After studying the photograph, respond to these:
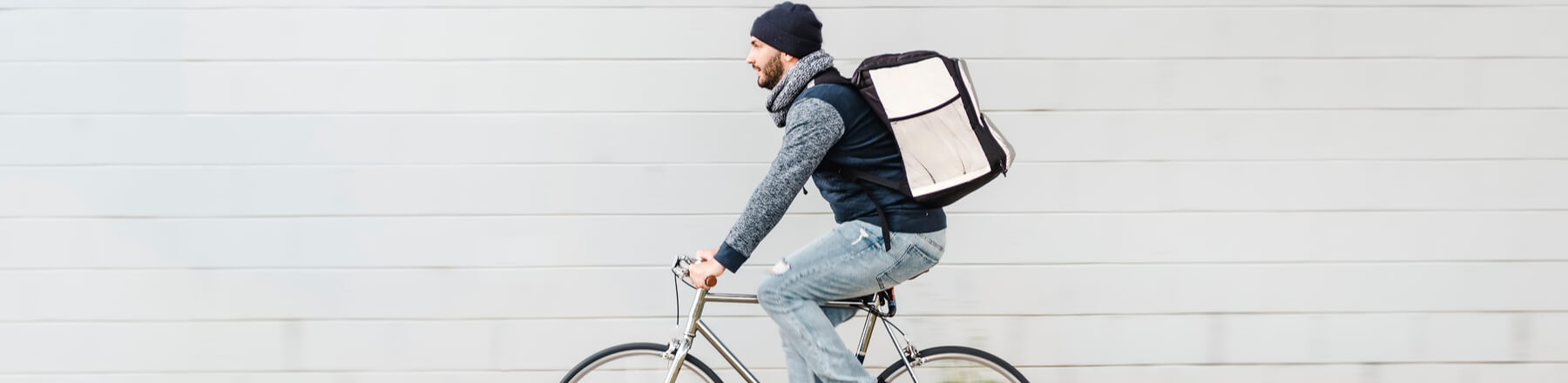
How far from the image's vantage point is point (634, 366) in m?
2.84

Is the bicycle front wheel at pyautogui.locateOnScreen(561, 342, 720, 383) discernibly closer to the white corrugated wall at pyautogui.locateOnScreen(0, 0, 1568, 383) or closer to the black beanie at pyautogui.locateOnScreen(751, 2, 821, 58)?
the white corrugated wall at pyautogui.locateOnScreen(0, 0, 1568, 383)

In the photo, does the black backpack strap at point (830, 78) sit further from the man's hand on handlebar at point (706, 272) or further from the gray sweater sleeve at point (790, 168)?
the man's hand on handlebar at point (706, 272)

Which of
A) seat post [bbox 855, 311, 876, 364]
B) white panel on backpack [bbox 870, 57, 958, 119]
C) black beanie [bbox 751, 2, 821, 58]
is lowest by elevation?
seat post [bbox 855, 311, 876, 364]

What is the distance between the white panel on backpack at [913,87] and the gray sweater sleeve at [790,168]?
0.13 m

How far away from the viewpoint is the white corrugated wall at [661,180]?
3.35 meters

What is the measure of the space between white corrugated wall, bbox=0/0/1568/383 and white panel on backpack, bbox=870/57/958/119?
3.00 ft

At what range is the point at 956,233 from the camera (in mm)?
3469

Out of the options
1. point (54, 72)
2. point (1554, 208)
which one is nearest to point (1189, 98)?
point (1554, 208)

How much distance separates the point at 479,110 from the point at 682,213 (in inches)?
29.2

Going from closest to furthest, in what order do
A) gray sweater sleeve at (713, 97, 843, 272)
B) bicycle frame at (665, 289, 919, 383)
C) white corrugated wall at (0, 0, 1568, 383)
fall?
gray sweater sleeve at (713, 97, 843, 272)
bicycle frame at (665, 289, 919, 383)
white corrugated wall at (0, 0, 1568, 383)

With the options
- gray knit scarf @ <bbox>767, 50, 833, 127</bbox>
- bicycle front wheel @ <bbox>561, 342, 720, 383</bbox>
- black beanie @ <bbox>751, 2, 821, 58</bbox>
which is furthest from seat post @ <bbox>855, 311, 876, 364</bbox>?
black beanie @ <bbox>751, 2, 821, 58</bbox>

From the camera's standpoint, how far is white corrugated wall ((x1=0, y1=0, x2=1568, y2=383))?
11.0 ft

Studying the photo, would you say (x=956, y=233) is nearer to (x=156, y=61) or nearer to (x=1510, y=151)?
(x=1510, y=151)

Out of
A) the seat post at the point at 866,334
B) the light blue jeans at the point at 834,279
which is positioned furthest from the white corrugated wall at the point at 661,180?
the light blue jeans at the point at 834,279
